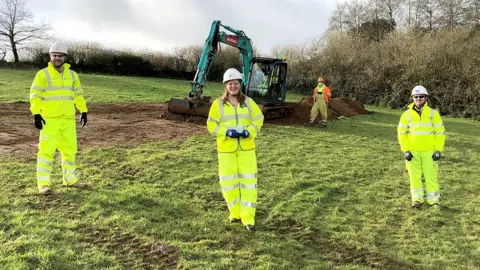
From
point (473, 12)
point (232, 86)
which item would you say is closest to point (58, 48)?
point (232, 86)

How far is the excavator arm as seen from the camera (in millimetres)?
13055

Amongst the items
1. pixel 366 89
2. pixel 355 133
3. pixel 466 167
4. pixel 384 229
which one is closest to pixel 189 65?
pixel 366 89

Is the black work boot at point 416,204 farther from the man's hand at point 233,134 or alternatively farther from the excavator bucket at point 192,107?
the excavator bucket at point 192,107

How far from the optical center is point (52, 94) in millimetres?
5863

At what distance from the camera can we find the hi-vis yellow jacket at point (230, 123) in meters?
4.99

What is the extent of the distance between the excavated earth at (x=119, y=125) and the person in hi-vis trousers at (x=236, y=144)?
5.07m

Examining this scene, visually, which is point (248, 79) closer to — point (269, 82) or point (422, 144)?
point (269, 82)

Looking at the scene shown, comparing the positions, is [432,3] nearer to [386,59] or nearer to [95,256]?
[386,59]

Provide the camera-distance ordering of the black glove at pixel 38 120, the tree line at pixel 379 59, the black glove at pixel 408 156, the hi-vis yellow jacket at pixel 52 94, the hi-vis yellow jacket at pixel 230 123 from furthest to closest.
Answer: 1. the tree line at pixel 379 59
2. the black glove at pixel 408 156
3. the hi-vis yellow jacket at pixel 52 94
4. the black glove at pixel 38 120
5. the hi-vis yellow jacket at pixel 230 123

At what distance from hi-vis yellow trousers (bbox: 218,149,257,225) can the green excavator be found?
8361mm

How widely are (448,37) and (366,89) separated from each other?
563 cm

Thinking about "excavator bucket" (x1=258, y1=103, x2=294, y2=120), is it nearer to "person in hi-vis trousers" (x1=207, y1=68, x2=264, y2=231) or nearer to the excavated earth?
the excavated earth

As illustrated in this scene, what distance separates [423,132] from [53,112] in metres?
5.56

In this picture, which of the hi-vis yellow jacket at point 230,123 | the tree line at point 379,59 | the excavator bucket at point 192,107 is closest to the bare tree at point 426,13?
the tree line at point 379,59
